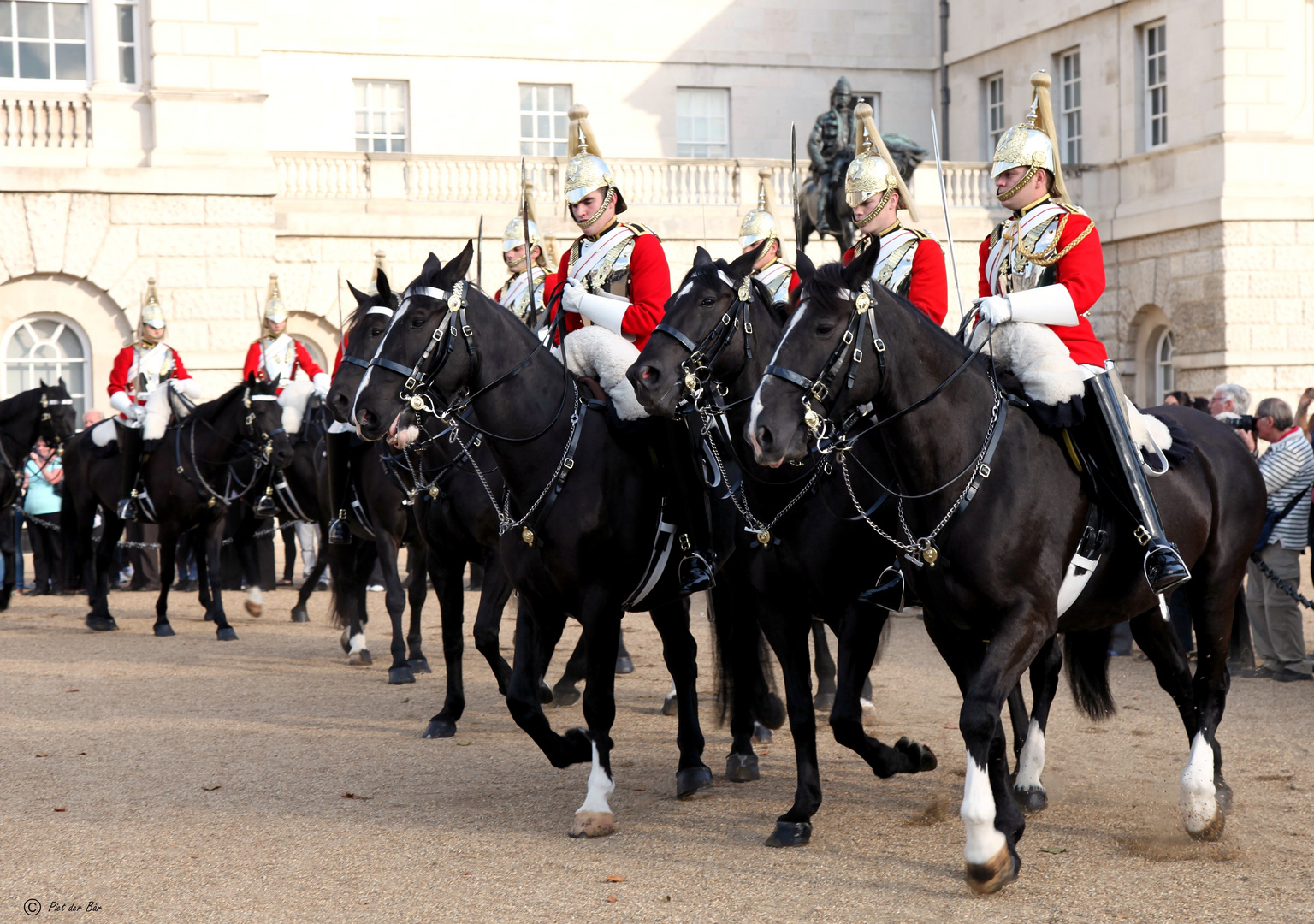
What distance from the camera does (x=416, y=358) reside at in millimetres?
5512

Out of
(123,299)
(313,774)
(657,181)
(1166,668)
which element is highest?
(657,181)

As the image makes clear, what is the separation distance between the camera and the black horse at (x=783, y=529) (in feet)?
17.3

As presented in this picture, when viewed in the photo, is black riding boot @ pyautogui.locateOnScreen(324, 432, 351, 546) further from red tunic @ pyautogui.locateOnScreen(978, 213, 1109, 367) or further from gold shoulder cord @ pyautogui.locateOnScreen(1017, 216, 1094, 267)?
red tunic @ pyautogui.locateOnScreen(978, 213, 1109, 367)

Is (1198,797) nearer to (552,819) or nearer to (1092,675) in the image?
(1092,675)

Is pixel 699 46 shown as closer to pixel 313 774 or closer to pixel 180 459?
pixel 180 459

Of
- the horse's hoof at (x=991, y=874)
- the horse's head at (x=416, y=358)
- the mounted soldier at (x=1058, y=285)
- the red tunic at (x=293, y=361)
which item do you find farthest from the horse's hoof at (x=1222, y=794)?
the red tunic at (x=293, y=361)

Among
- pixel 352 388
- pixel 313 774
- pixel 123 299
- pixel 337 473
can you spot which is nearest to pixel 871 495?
pixel 352 388

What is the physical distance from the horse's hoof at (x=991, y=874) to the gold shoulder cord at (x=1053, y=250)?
2189mm

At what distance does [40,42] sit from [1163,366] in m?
17.5

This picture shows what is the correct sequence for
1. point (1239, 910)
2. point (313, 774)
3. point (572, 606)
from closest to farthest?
point (1239, 910) → point (572, 606) → point (313, 774)

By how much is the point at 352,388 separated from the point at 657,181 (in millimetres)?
17011

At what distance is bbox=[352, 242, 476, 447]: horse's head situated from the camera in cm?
545

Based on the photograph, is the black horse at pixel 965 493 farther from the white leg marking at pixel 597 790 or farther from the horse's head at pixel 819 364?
the white leg marking at pixel 597 790

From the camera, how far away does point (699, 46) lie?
85.7 ft
